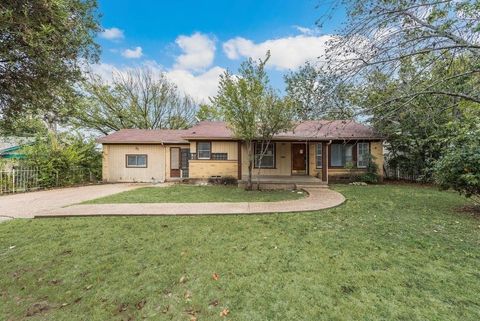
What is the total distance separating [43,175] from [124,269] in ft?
39.1

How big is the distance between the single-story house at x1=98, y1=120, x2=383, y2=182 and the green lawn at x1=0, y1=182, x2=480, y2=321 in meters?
7.42

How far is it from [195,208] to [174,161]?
884cm

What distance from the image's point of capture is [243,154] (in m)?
Result: 13.3

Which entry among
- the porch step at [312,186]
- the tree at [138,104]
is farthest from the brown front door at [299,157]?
the tree at [138,104]

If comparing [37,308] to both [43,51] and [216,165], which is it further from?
[216,165]

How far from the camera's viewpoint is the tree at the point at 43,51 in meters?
2.49

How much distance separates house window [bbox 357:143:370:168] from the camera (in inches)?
541

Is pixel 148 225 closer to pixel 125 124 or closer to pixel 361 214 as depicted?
pixel 361 214

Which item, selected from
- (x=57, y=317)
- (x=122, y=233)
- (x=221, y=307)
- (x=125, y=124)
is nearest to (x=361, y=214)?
(x=221, y=307)

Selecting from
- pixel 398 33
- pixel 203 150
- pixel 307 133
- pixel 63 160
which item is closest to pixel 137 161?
pixel 63 160

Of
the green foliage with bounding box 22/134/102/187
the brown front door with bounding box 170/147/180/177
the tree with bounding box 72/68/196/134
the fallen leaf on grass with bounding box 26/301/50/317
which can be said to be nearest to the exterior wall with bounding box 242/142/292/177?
the brown front door with bounding box 170/147/180/177

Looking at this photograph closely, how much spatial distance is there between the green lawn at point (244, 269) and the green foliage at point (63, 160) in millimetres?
7677

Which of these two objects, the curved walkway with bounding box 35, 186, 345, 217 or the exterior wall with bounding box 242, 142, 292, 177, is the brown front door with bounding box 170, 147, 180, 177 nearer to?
the exterior wall with bounding box 242, 142, 292, 177

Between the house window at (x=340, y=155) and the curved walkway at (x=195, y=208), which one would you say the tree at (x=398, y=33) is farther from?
the house window at (x=340, y=155)
